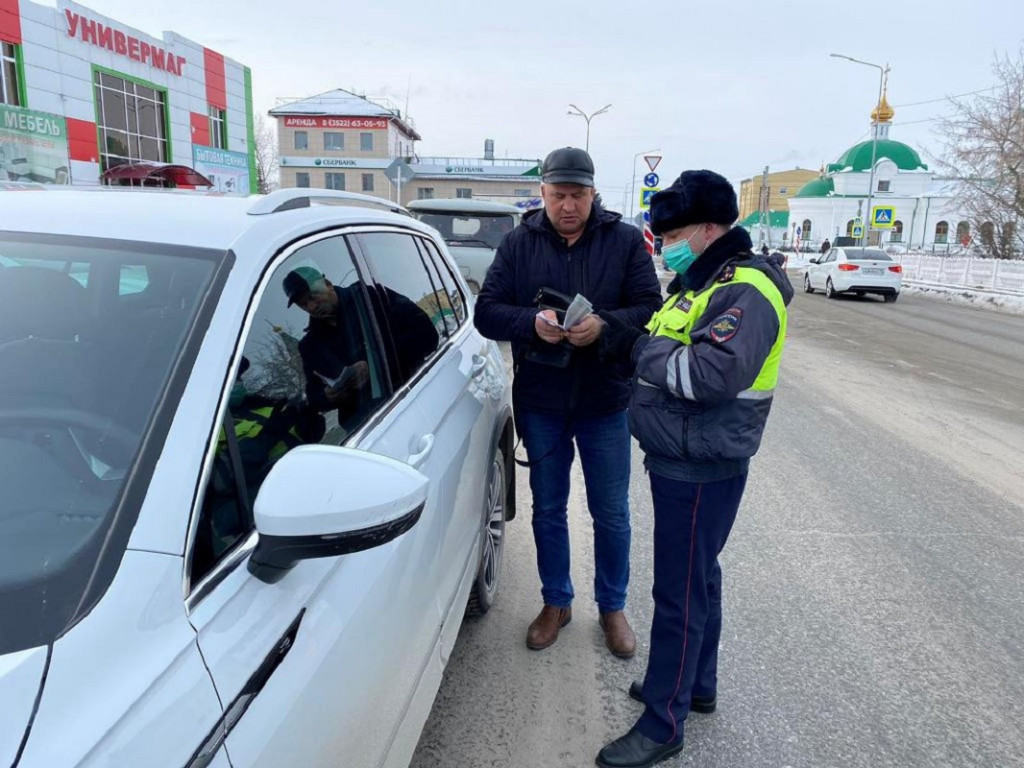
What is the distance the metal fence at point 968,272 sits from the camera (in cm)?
2289

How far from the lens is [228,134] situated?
26375 millimetres

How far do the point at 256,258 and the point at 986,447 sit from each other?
20.2 feet

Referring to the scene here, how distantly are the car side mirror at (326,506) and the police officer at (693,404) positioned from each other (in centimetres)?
106

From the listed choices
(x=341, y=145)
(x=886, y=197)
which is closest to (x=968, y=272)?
(x=886, y=197)

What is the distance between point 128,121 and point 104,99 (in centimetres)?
118

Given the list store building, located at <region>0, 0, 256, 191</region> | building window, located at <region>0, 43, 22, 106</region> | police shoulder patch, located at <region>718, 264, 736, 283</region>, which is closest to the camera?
police shoulder patch, located at <region>718, 264, 736, 283</region>

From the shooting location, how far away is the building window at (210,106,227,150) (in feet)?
83.7

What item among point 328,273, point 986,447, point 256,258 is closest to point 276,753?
point 256,258

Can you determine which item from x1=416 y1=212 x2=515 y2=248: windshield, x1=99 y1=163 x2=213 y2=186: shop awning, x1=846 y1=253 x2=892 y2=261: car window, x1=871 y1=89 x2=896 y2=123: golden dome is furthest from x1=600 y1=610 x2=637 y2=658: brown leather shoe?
x1=871 y1=89 x2=896 y2=123: golden dome

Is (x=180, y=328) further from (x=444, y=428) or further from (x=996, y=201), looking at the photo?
(x=996, y=201)

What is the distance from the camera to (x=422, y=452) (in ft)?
6.69

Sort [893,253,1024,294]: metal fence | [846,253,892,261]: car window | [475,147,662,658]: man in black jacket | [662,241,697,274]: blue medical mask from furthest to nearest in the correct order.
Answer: [893,253,1024,294]: metal fence → [846,253,892,261]: car window → [475,147,662,658]: man in black jacket → [662,241,697,274]: blue medical mask

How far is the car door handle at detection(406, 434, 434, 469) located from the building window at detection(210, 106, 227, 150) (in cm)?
2674

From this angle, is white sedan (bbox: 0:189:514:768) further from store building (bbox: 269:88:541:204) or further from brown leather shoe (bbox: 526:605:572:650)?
store building (bbox: 269:88:541:204)
